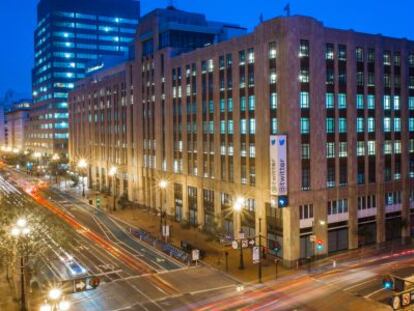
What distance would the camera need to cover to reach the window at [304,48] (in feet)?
196

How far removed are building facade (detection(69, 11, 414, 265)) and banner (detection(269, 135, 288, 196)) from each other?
2.53 ft

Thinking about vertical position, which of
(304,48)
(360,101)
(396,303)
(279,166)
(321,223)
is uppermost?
(304,48)

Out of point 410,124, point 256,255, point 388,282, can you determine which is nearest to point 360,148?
point 410,124

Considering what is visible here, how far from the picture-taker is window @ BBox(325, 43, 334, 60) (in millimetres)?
62094

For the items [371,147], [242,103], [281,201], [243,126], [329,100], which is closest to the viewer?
[281,201]

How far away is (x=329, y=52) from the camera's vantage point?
62.3 metres

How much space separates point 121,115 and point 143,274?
204 ft

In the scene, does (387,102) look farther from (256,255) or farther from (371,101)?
(256,255)

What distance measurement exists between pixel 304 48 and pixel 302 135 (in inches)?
421

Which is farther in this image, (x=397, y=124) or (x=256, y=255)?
(x=397, y=124)

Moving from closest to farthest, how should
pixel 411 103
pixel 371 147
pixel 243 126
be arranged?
pixel 371 147 → pixel 243 126 → pixel 411 103

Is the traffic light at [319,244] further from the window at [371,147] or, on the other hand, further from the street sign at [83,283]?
the street sign at [83,283]

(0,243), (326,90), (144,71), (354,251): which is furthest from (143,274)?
(144,71)

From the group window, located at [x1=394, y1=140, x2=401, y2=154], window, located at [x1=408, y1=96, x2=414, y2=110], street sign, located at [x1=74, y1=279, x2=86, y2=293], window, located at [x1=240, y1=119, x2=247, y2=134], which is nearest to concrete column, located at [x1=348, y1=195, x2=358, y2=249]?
window, located at [x1=394, y1=140, x2=401, y2=154]
